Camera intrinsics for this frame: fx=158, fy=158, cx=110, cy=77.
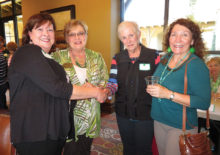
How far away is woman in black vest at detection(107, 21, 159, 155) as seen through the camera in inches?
59.7

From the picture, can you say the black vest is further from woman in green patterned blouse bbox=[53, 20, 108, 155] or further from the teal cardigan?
woman in green patterned blouse bbox=[53, 20, 108, 155]

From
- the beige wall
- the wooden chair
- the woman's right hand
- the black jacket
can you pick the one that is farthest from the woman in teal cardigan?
the beige wall

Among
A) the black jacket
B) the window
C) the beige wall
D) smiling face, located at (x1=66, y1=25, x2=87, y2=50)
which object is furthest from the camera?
the beige wall

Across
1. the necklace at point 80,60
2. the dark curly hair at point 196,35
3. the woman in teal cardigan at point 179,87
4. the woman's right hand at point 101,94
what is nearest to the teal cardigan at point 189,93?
the woman in teal cardigan at point 179,87

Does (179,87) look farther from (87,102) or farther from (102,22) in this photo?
(102,22)

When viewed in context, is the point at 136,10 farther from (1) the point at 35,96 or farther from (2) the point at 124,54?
(1) the point at 35,96

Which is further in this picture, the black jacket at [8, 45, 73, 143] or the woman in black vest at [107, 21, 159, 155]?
the woman in black vest at [107, 21, 159, 155]

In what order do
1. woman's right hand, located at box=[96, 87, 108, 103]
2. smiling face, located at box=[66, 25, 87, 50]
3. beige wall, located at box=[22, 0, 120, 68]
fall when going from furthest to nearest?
1. beige wall, located at box=[22, 0, 120, 68]
2. smiling face, located at box=[66, 25, 87, 50]
3. woman's right hand, located at box=[96, 87, 108, 103]

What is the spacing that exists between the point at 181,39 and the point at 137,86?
1.83 feet

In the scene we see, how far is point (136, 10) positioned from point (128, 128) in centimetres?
350

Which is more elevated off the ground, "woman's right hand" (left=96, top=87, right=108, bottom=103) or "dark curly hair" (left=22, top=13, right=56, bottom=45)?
"dark curly hair" (left=22, top=13, right=56, bottom=45)

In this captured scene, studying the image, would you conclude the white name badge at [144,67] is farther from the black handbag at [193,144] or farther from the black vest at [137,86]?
the black handbag at [193,144]

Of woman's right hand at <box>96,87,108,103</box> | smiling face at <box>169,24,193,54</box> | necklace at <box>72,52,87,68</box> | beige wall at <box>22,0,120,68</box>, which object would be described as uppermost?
beige wall at <box>22,0,120,68</box>

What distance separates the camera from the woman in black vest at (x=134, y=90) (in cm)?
152
